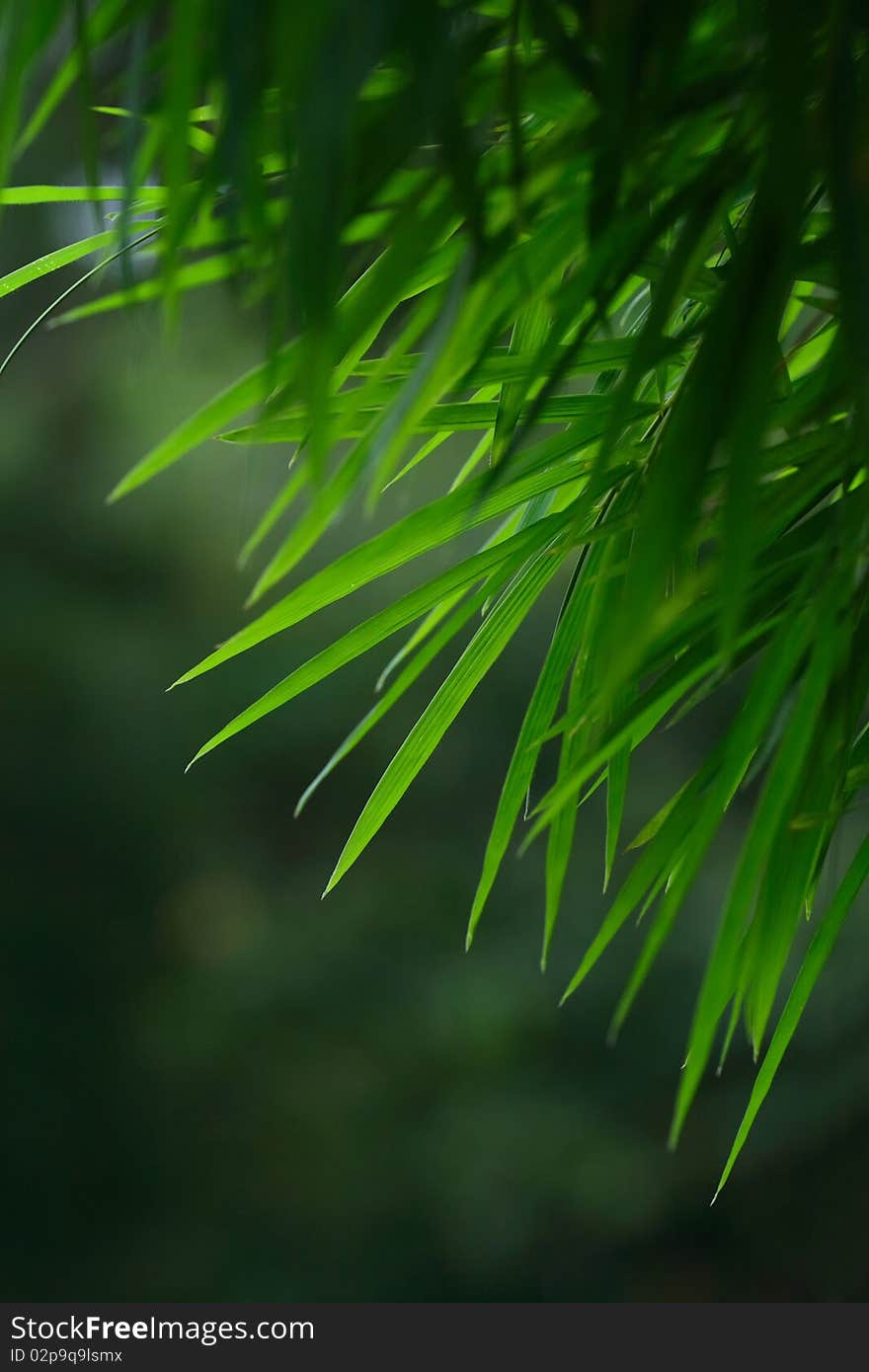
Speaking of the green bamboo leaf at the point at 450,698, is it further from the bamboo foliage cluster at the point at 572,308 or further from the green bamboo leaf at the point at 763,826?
the green bamboo leaf at the point at 763,826

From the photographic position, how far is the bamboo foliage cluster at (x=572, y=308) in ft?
1.06

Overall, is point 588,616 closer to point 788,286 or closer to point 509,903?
point 788,286

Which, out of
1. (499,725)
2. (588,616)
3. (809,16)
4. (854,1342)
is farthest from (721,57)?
(854,1342)

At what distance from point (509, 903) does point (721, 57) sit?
2.33 m

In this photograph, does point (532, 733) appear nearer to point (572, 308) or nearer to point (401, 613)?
point (401, 613)

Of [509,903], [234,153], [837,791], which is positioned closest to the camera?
[234,153]

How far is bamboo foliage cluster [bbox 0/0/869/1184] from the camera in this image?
32cm

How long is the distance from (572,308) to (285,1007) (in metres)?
2.41

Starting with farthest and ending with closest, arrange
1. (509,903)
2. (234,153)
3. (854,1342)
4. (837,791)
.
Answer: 1. (509,903)
2. (854,1342)
3. (837,791)
4. (234,153)

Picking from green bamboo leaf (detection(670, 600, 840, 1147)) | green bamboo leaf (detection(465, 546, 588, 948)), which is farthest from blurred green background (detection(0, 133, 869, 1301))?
green bamboo leaf (detection(670, 600, 840, 1147))

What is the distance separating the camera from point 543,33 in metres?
0.35

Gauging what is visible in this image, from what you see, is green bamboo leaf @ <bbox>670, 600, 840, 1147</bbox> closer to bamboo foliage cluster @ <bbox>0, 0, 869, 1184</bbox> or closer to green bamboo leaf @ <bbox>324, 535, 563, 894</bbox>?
bamboo foliage cluster @ <bbox>0, 0, 869, 1184</bbox>

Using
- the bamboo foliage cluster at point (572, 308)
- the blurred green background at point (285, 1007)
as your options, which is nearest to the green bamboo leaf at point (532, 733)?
the bamboo foliage cluster at point (572, 308)

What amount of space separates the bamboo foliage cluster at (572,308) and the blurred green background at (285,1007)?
2.04 meters
